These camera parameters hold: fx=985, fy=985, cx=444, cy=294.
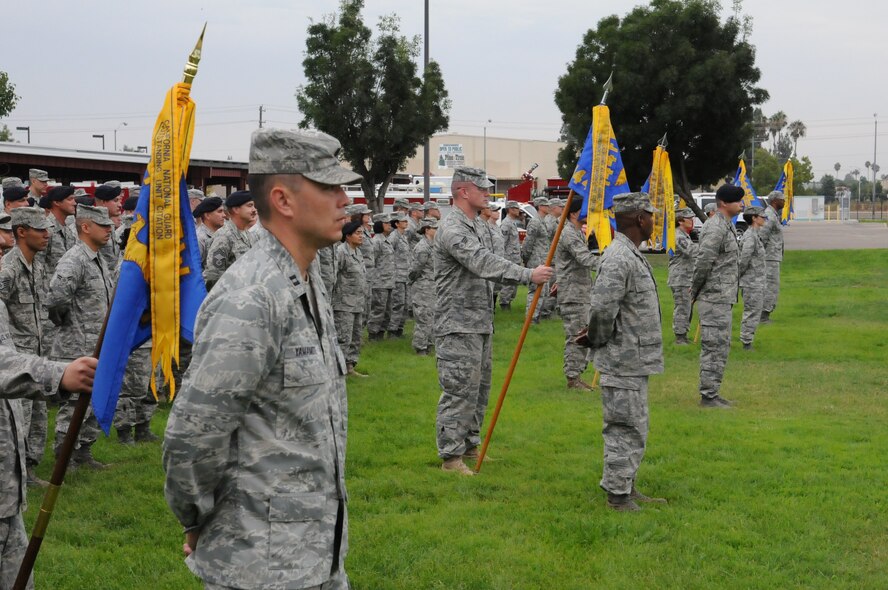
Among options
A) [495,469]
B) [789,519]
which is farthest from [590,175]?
[789,519]

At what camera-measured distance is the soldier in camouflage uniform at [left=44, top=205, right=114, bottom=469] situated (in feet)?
27.2

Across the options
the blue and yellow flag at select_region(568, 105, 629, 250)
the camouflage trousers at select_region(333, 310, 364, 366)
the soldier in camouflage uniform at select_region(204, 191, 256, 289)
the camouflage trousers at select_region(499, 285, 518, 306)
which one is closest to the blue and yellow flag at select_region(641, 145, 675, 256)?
the camouflage trousers at select_region(333, 310, 364, 366)

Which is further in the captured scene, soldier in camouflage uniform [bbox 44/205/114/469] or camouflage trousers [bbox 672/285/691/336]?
camouflage trousers [bbox 672/285/691/336]

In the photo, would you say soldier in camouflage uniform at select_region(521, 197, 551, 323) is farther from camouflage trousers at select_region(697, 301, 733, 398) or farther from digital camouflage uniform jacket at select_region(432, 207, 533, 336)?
digital camouflage uniform jacket at select_region(432, 207, 533, 336)

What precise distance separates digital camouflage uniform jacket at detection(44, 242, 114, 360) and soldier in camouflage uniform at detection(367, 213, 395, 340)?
8.83 m

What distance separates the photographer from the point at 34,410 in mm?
8055

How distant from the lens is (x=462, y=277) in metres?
8.28

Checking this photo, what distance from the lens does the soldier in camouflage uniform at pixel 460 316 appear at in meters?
8.11

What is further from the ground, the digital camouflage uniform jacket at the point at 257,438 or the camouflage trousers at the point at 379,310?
the digital camouflage uniform jacket at the point at 257,438

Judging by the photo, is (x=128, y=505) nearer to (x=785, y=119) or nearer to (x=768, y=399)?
(x=768, y=399)

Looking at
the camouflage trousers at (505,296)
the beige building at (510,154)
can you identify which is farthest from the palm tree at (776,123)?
the camouflage trousers at (505,296)

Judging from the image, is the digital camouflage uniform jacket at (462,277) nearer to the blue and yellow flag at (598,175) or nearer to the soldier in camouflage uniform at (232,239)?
the blue and yellow flag at (598,175)

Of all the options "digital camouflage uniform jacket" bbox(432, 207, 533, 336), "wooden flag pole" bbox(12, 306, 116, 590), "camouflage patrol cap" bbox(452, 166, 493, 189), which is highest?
"camouflage patrol cap" bbox(452, 166, 493, 189)

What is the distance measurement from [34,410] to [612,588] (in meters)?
4.95
